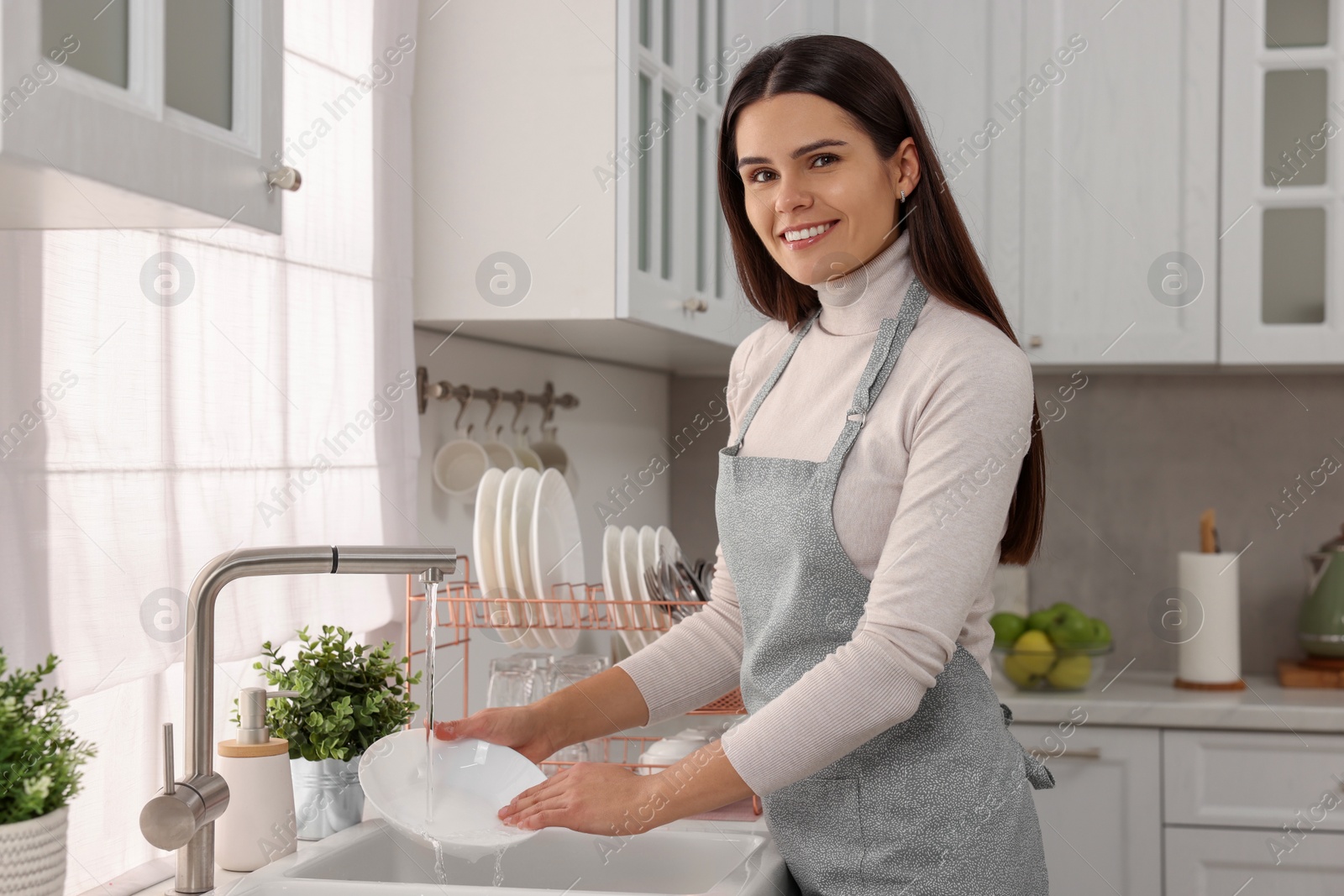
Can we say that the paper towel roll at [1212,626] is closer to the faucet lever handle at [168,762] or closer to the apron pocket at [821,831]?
the apron pocket at [821,831]

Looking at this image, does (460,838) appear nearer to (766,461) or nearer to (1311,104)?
(766,461)

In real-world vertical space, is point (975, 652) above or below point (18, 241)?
below

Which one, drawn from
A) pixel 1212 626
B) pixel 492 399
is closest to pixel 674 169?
pixel 492 399

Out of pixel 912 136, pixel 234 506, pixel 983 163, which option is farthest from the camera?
pixel 983 163

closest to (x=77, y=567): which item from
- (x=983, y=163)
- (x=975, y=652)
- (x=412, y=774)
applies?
(x=412, y=774)

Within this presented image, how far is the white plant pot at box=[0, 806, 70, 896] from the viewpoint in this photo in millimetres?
795

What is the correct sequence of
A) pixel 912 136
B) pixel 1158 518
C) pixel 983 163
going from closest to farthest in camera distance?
pixel 912 136, pixel 983 163, pixel 1158 518

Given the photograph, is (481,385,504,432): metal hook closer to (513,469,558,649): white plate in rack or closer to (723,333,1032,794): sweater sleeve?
(513,469,558,649): white plate in rack

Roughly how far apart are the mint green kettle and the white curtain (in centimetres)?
192

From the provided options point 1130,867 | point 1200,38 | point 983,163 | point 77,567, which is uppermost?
point 1200,38

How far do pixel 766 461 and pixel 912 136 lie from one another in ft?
1.05

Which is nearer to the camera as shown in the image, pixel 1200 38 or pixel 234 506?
pixel 234 506

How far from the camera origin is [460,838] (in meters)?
1.04

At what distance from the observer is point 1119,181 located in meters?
2.47
